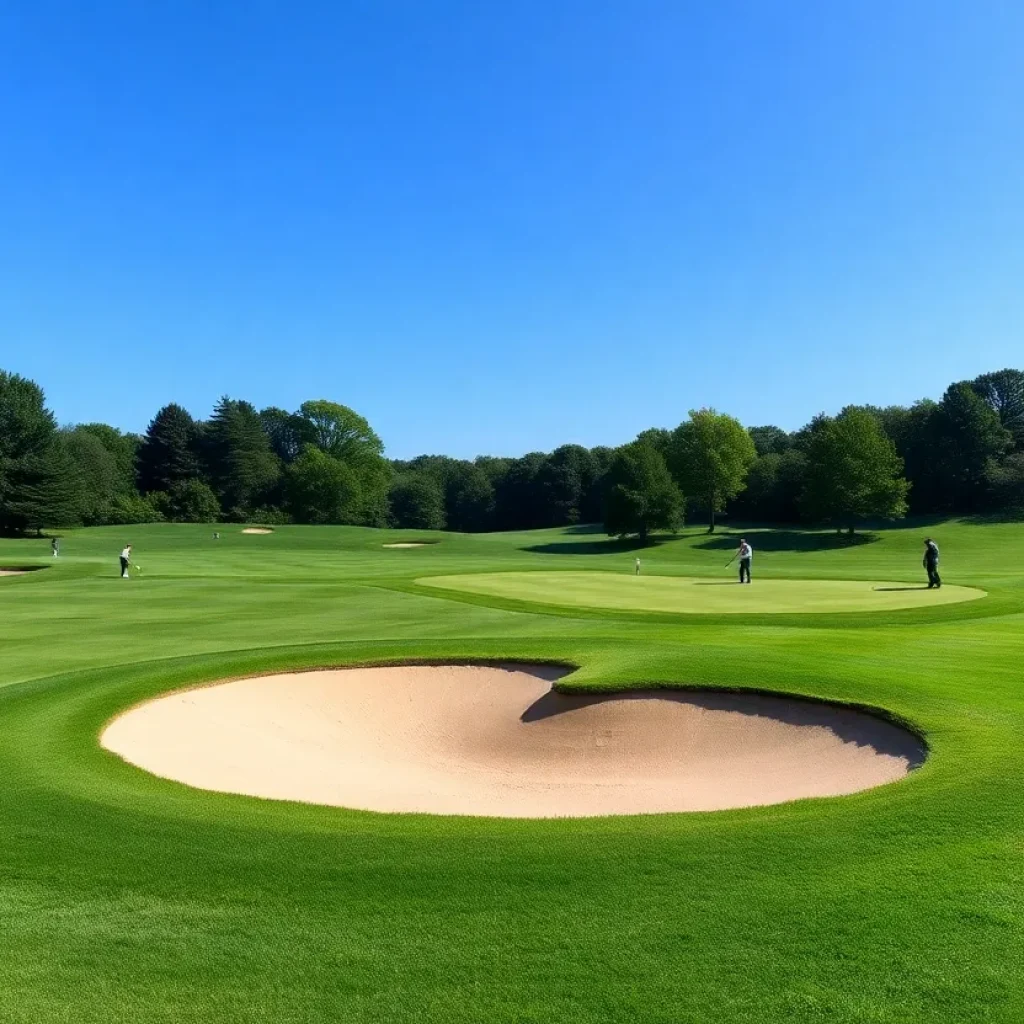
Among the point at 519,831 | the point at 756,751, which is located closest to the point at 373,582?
the point at 756,751

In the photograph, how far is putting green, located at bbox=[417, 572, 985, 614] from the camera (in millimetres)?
26125

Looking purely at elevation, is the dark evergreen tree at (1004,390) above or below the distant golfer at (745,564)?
above

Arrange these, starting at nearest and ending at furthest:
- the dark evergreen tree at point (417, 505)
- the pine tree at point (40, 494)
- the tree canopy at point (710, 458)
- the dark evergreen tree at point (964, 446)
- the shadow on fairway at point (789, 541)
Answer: the shadow on fairway at point (789, 541) → the pine tree at point (40, 494) → the tree canopy at point (710, 458) → the dark evergreen tree at point (964, 446) → the dark evergreen tree at point (417, 505)

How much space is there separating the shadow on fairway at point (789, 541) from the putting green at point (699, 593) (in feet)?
92.6

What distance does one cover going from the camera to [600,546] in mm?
68500

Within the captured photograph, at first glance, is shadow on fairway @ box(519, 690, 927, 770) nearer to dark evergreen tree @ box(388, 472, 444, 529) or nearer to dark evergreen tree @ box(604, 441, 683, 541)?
dark evergreen tree @ box(604, 441, 683, 541)

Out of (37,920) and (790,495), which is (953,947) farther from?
(790,495)

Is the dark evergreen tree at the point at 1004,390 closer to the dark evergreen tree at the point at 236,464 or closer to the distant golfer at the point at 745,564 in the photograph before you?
the distant golfer at the point at 745,564

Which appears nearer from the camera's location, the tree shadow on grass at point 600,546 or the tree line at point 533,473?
the tree shadow on grass at point 600,546

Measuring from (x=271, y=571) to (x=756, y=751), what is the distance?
115 ft

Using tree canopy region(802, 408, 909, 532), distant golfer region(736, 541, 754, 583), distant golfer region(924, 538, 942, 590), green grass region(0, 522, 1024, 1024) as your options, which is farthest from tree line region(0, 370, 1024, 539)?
green grass region(0, 522, 1024, 1024)

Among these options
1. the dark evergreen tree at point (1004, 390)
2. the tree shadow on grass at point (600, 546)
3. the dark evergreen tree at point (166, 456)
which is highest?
the dark evergreen tree at point (1004, 390)

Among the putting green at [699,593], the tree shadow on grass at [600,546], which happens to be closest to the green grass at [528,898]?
the putting green at [699,593]

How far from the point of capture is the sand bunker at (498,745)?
9.34 meters
